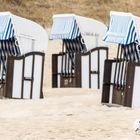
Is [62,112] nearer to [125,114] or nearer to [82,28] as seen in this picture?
[125,114]

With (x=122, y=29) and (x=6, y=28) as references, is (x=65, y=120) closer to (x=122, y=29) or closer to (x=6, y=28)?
(x=122, y=29)

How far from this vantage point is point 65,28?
18938 millimetres

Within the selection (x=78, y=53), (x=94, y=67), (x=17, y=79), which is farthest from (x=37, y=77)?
(x=94, y=67)

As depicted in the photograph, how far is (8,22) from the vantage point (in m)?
15.7

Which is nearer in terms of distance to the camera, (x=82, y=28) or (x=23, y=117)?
(x=23, y=117)

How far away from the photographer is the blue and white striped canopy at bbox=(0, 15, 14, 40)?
15.5 meters

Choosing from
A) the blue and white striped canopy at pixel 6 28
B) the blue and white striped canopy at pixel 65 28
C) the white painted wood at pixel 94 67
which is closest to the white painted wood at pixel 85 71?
the white painted wood at pixel 94 67

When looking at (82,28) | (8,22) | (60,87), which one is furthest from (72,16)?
(8,22)

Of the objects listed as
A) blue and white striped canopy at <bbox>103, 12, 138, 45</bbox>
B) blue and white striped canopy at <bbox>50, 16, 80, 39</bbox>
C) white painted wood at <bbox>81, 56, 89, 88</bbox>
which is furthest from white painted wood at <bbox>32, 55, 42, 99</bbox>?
blue and white striped canopy at <bbox>50, 16, 80, 39</bbox>

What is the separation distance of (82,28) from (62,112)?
24.4ft

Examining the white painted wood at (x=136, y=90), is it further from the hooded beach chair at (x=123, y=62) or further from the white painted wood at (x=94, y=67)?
Result: the white painted wood at (x=94, y=67)

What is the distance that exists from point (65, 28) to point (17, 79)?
14.7 feet

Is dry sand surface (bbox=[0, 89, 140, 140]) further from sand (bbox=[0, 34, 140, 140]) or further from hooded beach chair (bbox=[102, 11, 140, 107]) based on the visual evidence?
hooded beach chair (bbox=[102, 11, 140, 107])

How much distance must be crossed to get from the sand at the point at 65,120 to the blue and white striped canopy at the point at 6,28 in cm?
188
